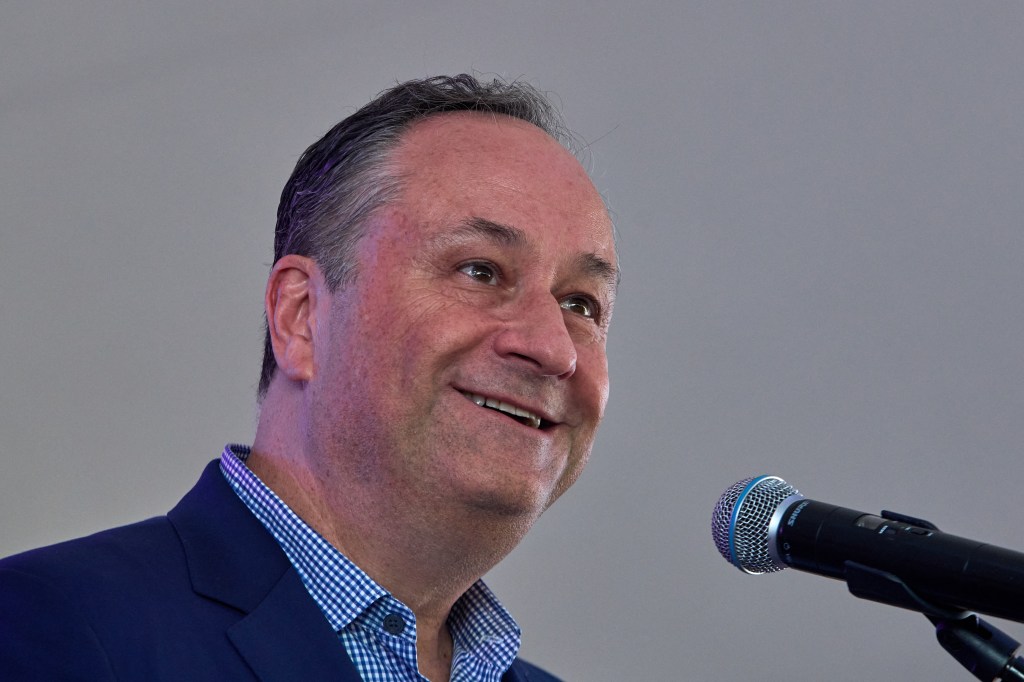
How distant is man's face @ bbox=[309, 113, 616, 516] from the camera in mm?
1846

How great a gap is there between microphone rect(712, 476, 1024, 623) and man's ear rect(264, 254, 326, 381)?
0.75 m

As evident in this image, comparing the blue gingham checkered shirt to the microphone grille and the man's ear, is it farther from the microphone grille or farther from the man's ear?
the microphone grille

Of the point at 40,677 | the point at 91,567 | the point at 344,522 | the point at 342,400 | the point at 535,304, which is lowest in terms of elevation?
the point at 40,677

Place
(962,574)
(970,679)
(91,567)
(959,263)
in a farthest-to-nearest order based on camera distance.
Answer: (959,263) < (970,679) < (91,567) < (962,574)

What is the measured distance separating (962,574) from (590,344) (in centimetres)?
79

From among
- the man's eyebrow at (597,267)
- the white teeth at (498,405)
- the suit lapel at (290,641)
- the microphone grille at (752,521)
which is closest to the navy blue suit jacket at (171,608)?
the suit lapel at (290,641)

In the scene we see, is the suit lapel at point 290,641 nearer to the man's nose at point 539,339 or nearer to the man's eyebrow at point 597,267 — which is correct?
the man's nose at point 539,339

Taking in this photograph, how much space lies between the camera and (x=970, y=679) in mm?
3369

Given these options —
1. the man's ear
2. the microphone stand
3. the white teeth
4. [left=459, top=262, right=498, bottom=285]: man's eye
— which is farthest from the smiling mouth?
the microphone stand

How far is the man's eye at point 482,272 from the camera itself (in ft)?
6.38

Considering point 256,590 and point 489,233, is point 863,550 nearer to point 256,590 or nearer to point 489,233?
point 489,233

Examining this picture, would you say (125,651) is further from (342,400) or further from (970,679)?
(970,679)

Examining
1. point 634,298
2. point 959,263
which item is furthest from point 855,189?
point 634,298

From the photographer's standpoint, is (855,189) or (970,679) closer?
(970,679)
